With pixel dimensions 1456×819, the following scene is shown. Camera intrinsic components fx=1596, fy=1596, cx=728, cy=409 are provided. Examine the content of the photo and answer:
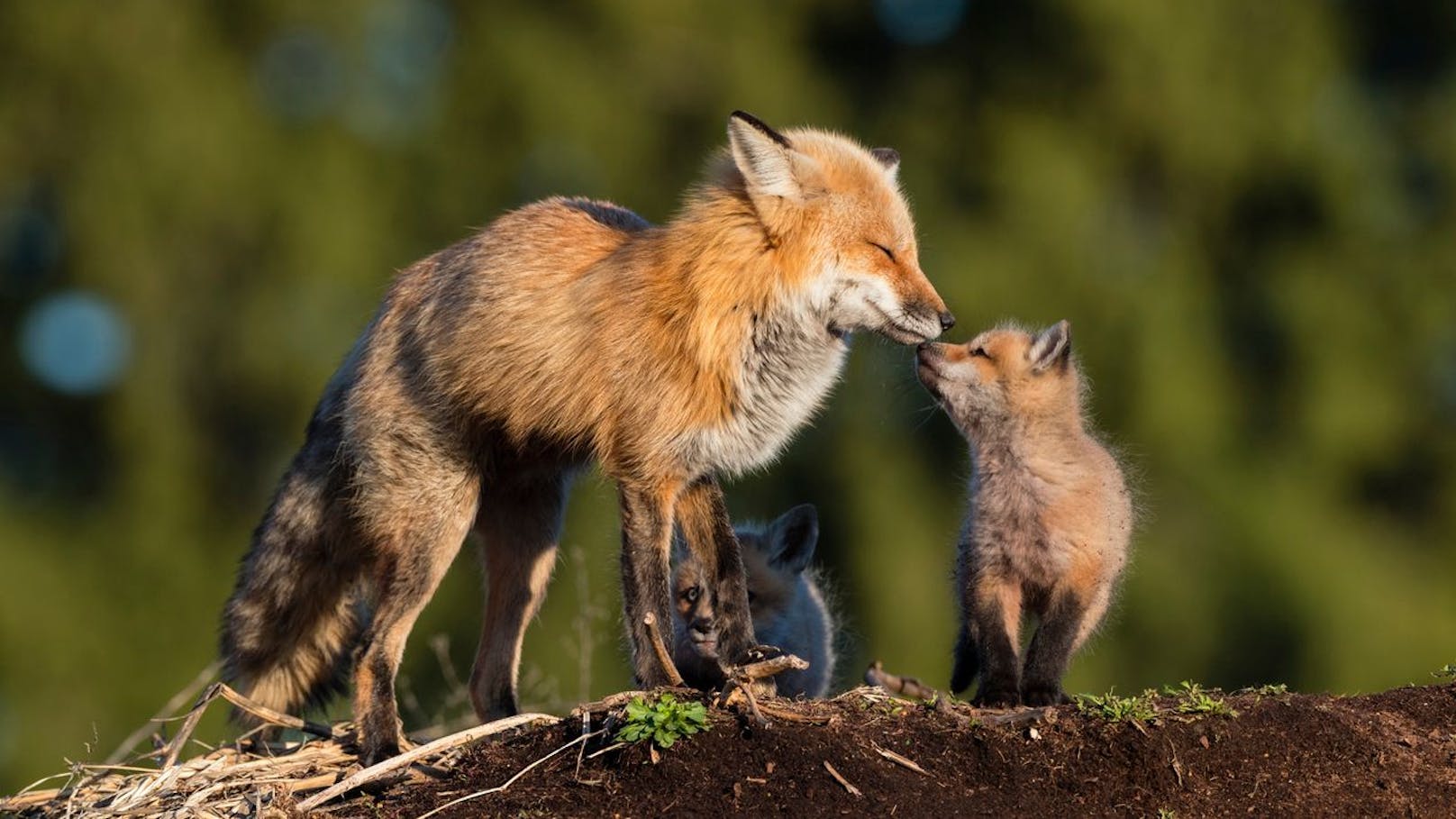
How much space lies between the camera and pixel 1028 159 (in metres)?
11.9

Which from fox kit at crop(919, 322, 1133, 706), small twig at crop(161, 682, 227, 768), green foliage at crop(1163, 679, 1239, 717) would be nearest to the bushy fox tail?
small twig at crop(161, 682, 227, 768)

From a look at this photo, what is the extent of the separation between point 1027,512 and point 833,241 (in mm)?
1188

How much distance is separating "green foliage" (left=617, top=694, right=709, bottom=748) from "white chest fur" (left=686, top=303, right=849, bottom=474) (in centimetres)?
119

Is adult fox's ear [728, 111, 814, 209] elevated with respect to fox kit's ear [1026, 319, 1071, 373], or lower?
elevated

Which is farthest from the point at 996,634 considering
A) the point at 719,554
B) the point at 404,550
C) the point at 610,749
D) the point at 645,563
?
the point at 404,550

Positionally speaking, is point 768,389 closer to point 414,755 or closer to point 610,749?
point 610,749

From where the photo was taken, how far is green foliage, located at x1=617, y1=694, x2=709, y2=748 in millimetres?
4359

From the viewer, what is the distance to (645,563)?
5.30 meters

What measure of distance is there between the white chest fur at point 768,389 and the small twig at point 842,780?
1453mm

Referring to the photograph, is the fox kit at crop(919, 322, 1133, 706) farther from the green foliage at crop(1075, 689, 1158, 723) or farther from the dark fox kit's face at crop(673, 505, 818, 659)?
the dark fox kit's face at crop(673, 505, 818, 659)

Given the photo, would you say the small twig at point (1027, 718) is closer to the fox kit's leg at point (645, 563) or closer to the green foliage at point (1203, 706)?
the green foliage at point (1203, 706)

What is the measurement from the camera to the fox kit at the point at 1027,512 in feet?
17.9

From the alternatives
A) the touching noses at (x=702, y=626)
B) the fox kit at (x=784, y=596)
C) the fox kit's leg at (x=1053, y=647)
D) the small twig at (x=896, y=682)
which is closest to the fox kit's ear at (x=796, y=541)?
the fox kit at (x=784, y=596)

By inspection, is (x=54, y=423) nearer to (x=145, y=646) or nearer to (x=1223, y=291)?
(x=145, y=646)
